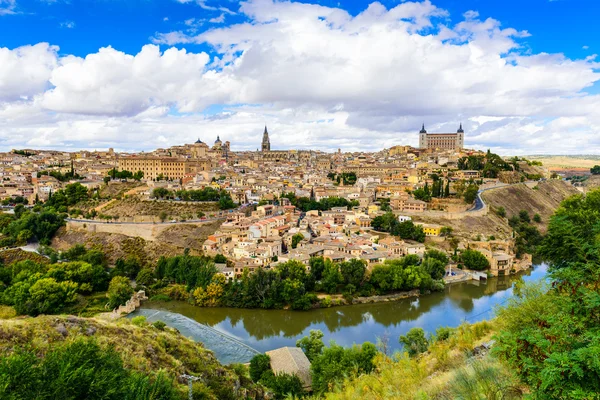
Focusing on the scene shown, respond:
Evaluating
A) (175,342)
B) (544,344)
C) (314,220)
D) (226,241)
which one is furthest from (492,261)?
(544,344)

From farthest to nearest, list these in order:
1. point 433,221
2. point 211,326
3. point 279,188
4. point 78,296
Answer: point 279,188 < point 433,221 < point 78,296 < point 211,326

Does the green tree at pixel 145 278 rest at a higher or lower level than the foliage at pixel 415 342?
lower

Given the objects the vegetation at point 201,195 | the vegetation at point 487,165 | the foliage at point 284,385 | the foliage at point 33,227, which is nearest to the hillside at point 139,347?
the foliage at point 284,385

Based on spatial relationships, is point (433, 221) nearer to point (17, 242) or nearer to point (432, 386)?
point (432, 386)

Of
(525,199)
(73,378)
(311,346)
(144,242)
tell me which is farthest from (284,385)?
(525,199)

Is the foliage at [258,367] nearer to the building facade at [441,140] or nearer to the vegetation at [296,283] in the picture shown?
the vegetation at [296,283]

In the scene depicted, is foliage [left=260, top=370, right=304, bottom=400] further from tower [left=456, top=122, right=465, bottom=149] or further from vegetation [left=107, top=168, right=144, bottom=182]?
tower [left=456, top=122, right=465, bottom=149]

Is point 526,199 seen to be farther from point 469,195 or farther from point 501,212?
point 469,195
